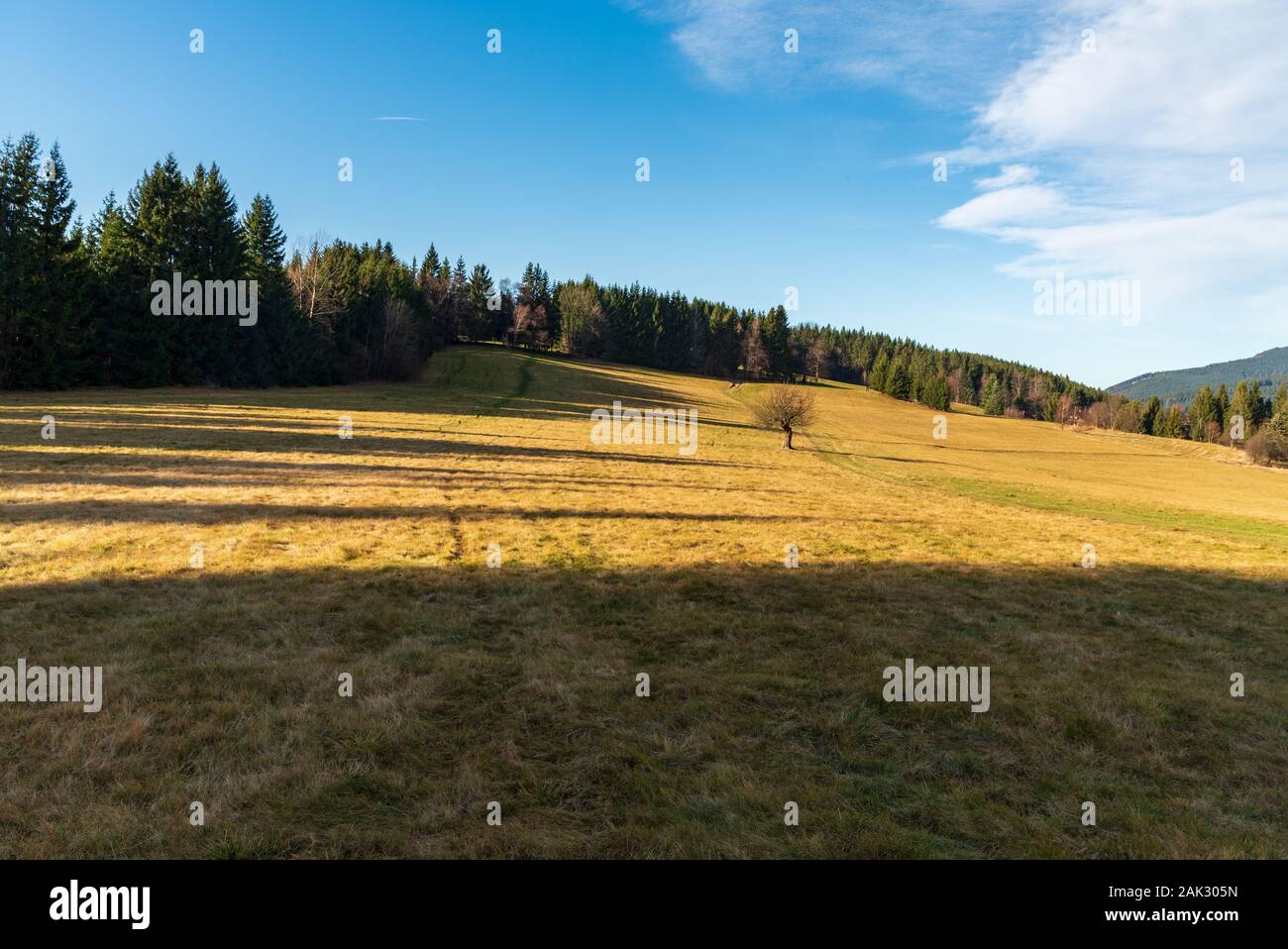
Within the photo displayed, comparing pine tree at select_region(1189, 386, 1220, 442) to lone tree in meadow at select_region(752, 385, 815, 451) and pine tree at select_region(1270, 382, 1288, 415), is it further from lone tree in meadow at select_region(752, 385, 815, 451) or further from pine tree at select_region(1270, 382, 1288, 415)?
lone tree in meadow at select_region(752, 385, 815, 451)

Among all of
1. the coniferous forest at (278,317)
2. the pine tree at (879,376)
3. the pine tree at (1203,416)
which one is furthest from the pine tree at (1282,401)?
the pine tree at (879,376)

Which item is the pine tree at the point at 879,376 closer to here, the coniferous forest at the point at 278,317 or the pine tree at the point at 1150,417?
the coniferous forest at the point at 278,317

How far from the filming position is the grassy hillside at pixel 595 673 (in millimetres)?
4926

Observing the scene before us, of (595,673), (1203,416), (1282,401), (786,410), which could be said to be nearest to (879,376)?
(1203,416)

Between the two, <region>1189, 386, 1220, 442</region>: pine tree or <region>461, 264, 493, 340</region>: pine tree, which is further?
<region>1189, 386, 1220, 442</region>: pine tree

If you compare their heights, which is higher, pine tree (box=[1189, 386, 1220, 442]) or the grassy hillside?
pine tree (box=[1189, 386, 1220, 442])

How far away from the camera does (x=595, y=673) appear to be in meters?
7.87

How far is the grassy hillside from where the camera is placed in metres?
4.93

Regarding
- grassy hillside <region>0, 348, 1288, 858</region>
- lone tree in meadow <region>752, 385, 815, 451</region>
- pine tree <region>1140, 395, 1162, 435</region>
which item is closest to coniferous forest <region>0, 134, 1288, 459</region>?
pine tree <region>1140, 395, 1162, 435</region>

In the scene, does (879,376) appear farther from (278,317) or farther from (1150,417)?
(278,317)

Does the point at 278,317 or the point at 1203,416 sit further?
the point at 1203,416
